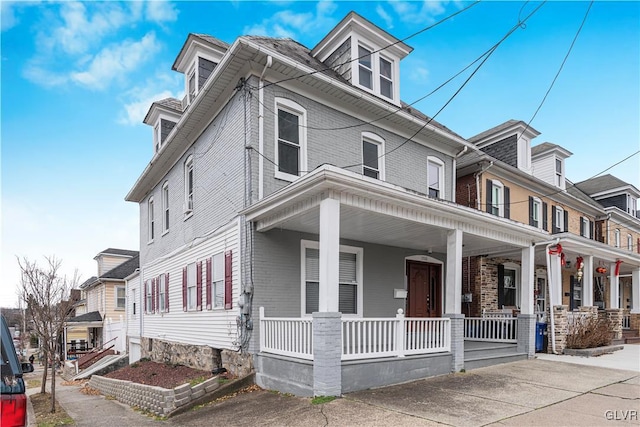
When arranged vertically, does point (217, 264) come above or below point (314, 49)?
below

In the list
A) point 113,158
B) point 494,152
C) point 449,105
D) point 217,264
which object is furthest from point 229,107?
point 494,152

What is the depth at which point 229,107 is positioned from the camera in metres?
10.3

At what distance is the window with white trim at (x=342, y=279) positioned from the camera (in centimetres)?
984

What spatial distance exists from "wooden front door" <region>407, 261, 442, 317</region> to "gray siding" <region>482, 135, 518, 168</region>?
6.47 metres

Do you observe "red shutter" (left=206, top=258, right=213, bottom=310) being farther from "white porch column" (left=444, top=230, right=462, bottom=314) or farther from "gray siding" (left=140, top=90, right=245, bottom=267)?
"white porch column" (left=444, top=230, right=462, bottom=314)

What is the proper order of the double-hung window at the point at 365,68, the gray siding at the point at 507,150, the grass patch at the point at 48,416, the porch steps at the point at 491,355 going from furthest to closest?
the gray siding at the point at 507,150 → the double-hung window at the point at 365,68 → the porch steps at the point at 491,355 → the grass patch at the point at 48,416

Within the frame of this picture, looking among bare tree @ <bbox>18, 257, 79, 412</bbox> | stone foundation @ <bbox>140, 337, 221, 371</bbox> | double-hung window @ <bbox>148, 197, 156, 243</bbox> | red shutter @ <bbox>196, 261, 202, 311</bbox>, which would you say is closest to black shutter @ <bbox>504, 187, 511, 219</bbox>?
red shutter @ <bbox>196, 261, 202, 311</bbox>

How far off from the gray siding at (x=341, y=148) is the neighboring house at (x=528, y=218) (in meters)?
2.38

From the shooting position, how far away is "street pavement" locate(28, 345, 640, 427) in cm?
581

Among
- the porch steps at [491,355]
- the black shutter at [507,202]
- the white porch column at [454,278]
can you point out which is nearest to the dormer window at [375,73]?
the white porch column at [454,278]

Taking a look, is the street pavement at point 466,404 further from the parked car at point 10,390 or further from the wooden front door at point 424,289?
the parked car at point 10,390

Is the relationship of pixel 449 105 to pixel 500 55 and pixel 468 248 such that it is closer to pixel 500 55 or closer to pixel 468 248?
pixel 500 55

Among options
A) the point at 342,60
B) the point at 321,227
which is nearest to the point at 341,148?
the point at 342,60

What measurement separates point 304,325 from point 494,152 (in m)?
13.3
